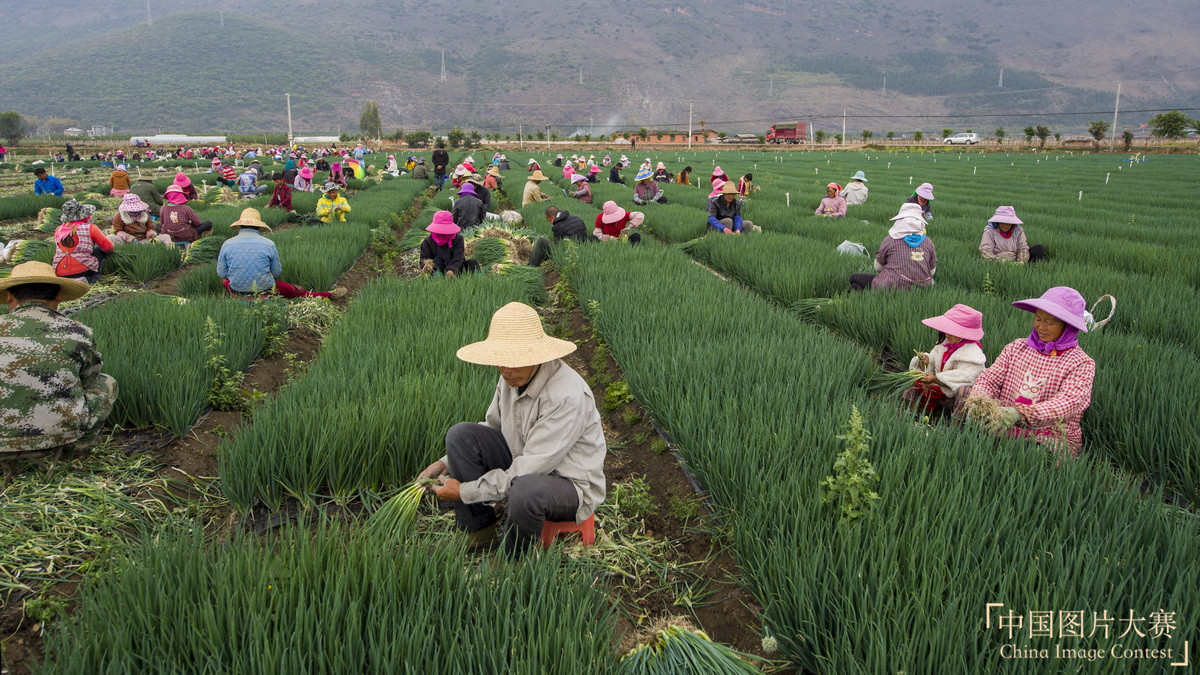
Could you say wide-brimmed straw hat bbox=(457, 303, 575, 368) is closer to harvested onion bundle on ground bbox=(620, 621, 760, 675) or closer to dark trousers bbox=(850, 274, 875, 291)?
harvested onion bundle on ground bbox=(620, 621, 760, 675)

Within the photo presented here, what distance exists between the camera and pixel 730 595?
89.9 inches

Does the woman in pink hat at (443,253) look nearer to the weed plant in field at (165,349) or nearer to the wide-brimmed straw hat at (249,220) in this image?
the wide-brimmed straw hat at (249,220)

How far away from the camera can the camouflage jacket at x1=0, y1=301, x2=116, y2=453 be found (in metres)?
2.72

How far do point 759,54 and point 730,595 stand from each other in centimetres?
20271

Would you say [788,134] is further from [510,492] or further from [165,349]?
[510,492]

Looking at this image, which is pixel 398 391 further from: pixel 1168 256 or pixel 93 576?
pixel 1168 256

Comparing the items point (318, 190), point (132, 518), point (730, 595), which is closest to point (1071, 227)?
point (730, 595)

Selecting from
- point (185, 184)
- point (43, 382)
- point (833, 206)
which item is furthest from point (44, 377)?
point (185, 184)

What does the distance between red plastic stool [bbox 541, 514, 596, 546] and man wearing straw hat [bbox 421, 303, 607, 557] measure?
5 cm

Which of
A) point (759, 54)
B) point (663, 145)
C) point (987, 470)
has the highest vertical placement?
point (759, 54)

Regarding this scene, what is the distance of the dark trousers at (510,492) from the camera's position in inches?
87.4

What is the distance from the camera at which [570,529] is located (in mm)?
2426

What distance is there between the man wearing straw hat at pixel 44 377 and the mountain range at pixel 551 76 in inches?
4141

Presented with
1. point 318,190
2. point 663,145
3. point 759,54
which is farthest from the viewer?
point 759,54
